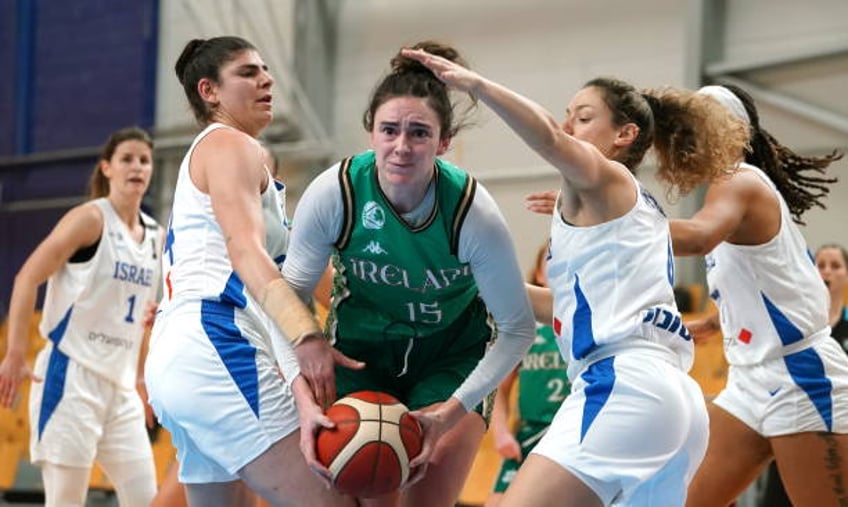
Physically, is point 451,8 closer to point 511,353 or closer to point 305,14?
point 305,14

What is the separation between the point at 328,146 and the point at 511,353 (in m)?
7.35

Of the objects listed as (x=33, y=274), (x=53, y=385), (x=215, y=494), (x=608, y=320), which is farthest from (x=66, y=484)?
(x=608, y=320)

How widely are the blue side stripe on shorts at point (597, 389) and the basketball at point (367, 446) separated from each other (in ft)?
1.50

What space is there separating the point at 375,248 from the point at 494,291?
1.17 feet

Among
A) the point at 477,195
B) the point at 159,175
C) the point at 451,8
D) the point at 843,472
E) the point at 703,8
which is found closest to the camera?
the point at 477,195

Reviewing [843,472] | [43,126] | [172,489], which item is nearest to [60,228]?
[172,489]

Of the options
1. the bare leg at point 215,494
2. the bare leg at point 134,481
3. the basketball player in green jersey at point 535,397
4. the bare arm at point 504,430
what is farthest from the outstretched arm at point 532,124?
the bare leg at point 134,481

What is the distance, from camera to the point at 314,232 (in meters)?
3.32

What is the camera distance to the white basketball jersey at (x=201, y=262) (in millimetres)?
3387

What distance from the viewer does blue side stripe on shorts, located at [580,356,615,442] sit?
3.11m

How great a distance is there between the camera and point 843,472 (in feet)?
13.0

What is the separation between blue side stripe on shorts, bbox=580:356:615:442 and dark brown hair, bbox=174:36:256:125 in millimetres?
1466

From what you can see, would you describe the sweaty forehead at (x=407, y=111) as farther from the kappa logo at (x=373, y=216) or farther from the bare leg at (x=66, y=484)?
the bare leg at (x=66, y=484)

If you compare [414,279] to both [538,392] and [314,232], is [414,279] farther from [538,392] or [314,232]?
[538,392]
